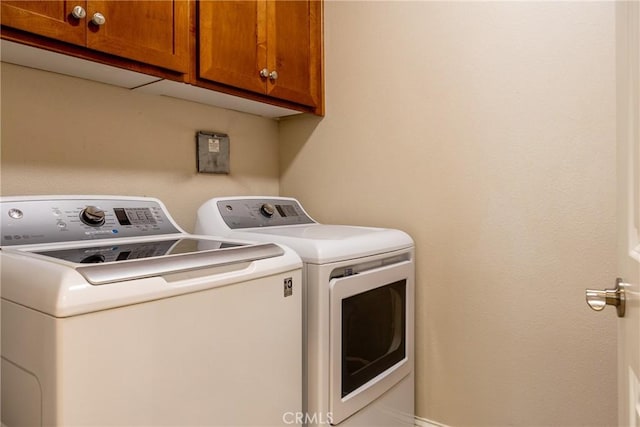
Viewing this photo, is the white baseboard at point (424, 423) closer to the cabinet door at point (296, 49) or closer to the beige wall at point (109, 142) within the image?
the beige wall at point (109, 142)

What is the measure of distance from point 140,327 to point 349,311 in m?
0.69

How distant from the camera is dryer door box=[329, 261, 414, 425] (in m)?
1.25

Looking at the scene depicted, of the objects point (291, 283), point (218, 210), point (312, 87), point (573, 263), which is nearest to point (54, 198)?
point (218, 210)

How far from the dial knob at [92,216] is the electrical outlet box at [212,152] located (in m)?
0.61

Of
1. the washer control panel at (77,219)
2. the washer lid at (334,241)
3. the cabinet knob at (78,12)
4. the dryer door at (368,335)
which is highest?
the cabinet knob at (78,12)

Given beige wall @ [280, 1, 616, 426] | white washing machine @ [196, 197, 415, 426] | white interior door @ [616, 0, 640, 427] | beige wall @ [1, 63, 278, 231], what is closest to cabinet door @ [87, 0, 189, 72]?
beige wall @ [1, 63, 278, 231]

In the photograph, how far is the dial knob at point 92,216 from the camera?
1226 mm

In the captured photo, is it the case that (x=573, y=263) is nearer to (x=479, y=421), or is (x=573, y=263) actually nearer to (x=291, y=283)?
(x=479, y=421)

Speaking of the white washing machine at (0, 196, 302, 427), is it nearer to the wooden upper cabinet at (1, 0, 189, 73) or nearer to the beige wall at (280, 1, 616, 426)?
the wooden upper cabinet at (1, 0, 189, 73)

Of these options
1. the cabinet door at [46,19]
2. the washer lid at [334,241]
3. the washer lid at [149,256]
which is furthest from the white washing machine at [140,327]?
the cabinet door at [46,19]

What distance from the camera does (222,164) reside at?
1904 mm

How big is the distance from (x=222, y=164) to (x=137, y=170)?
0.39m

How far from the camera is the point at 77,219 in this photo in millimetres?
1209

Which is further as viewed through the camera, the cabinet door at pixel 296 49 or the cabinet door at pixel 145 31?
the cabinet door at pixel 296 49
